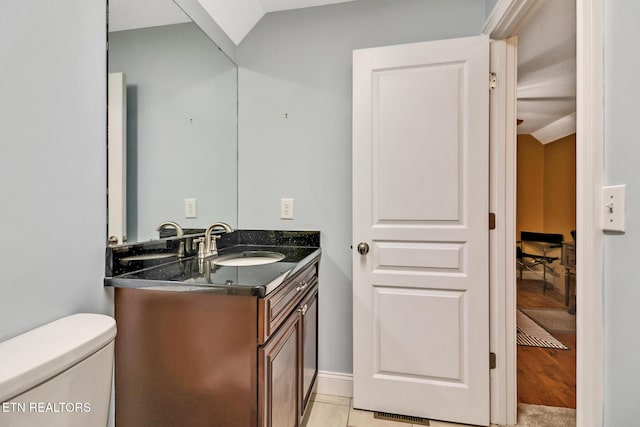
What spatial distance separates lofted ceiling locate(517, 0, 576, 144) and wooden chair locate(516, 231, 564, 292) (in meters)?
1.72

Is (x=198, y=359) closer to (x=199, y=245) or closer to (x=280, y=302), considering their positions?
(x=280, y=302)

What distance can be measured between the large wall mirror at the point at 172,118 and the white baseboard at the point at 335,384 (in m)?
1.12

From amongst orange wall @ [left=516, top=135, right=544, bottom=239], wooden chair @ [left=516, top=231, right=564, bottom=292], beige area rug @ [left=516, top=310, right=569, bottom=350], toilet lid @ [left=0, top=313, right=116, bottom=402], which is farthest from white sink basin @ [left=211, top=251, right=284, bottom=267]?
orange wall @ [left=516, top=135, right=544, bottom=239]

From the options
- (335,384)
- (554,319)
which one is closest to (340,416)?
(335,384)

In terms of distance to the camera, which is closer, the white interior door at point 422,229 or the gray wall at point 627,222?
the gray wall at point 627,222

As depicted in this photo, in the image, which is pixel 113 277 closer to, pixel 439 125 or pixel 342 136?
pixel 342 136

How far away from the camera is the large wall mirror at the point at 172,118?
1.31m

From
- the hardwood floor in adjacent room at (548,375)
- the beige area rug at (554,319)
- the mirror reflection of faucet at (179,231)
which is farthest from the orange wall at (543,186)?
the mirror reflection of faucet at (179,231)

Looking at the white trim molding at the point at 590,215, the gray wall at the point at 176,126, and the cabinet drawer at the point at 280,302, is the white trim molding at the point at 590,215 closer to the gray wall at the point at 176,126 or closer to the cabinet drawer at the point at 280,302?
the cabinet drawer at the point at 280,302

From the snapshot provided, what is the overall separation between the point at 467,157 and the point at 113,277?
66.8 inches

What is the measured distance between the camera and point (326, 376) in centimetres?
196

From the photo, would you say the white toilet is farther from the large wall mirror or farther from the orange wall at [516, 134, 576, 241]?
the orange wall at [516, 134, 576, 241]

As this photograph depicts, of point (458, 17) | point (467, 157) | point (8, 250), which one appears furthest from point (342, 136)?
point (8, 250)

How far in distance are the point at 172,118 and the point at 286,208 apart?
82 cm
